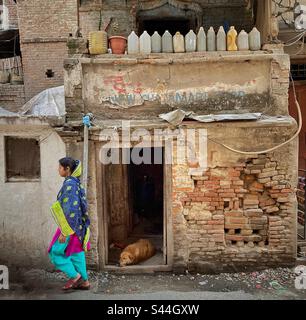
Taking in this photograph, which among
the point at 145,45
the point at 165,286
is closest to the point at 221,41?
the point at 145,45

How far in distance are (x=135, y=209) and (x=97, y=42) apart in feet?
17.3

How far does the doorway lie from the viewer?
6.91 metres

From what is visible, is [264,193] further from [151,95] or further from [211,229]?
[151,95]

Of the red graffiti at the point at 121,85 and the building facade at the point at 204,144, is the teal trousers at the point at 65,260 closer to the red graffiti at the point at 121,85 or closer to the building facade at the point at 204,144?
the building facade at the point at 204,144

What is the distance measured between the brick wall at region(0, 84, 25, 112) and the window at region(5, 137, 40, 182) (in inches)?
218

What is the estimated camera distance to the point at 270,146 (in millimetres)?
6531

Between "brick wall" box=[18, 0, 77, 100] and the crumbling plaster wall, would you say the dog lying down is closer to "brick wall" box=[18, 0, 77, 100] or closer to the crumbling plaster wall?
the crumbling plaster wall

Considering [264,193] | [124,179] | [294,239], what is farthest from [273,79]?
[124,179]

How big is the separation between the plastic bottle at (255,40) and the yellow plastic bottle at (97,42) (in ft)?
8.71

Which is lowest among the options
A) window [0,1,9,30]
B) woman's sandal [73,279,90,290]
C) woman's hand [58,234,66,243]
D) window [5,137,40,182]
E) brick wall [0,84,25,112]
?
woman's sandal [73,279,90,290]

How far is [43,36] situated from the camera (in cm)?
1174

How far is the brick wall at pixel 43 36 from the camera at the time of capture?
1165cm

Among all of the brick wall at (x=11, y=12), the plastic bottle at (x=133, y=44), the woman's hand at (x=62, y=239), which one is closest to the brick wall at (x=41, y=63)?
the brick wall at (x=11, y=12)

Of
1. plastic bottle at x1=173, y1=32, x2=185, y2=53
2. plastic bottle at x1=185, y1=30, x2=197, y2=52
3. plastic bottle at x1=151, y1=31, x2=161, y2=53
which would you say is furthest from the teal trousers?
plastic bottle at x1=185, y1=30, x2=197, y2=52
